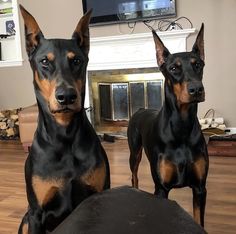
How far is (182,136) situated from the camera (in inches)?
73.6

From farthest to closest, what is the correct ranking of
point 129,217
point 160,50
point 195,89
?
point 160,50
point 195,89
point 129,217

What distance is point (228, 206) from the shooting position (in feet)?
7.98

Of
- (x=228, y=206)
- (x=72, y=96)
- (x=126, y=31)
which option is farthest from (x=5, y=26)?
(x=72, y=96)

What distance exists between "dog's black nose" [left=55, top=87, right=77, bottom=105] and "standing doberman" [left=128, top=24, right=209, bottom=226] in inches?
29.6

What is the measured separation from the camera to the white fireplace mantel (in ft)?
14.0

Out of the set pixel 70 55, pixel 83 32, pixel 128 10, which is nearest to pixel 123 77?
pixel 128 10

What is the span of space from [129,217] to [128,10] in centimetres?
421

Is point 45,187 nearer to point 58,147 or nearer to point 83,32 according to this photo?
point 58,147

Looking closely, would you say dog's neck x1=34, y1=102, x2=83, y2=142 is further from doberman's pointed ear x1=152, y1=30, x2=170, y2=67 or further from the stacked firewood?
the stacked firewood

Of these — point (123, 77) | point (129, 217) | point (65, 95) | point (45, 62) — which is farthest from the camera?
point (123, 77)

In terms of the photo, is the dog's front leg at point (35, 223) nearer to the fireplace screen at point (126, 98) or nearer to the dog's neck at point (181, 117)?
the dog's neck at point (181, 117)

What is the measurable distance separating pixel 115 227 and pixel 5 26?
547 centimetres

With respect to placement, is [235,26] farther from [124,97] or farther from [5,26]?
[5,26]

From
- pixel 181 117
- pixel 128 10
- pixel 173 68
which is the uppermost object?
pixel 128 10
